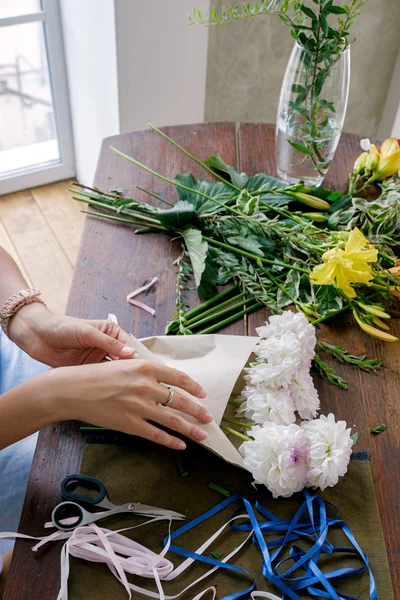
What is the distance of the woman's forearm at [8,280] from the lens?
1.02 m

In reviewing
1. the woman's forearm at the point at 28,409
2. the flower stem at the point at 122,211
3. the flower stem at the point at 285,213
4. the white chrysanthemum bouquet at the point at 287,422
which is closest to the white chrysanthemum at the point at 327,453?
the white chrysanthemum bouquet at the point at 287,422

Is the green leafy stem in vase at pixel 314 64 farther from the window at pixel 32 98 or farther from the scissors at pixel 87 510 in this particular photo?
the window at pixel 32 98

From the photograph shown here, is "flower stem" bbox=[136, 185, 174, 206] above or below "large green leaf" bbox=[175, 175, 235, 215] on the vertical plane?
below

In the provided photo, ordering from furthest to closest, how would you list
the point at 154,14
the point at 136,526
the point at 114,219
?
the point at 154,14 < the point at 114,219 < the point at 136,526

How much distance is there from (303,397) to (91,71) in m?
1.70

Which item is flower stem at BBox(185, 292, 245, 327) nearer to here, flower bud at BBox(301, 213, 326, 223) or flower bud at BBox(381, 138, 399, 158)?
flower bud at BBox(301, 213, 326, 223)

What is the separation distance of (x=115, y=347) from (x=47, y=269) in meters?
1.47

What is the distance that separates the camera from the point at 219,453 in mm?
763

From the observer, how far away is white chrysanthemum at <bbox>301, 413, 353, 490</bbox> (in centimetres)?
73

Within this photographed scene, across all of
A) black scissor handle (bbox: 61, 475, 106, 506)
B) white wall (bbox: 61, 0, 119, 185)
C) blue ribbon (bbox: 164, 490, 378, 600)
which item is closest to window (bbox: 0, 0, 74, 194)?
white wall (bbox: 61, 0, 119, 185)

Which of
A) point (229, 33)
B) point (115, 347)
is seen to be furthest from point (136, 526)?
point (229, 33)

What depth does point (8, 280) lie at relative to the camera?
1042 millimetres

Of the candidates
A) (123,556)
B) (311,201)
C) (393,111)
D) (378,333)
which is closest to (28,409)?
(123,556)

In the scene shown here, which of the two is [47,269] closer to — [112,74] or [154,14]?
[112,74]
